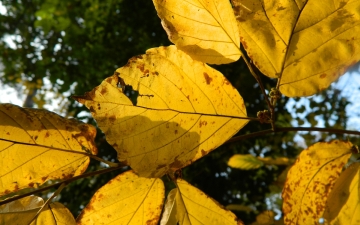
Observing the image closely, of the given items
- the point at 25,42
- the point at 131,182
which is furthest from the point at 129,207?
the point at 25,42

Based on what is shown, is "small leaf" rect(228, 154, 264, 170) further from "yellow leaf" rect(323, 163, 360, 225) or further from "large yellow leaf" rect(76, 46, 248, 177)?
"large yellow leaf" rect(76, 46, 248, 177)

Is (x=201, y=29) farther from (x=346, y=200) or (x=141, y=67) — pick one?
(x=346, y=200)

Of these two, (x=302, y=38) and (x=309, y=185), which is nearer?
(x=302, y=38)

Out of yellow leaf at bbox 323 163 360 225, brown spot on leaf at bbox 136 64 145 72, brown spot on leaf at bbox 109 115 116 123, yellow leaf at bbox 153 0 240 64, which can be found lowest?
Answer: yellow leaf at bbox 323 163 360 225

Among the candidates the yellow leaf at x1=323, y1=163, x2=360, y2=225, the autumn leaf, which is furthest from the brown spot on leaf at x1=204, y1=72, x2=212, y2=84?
the yellow leaf at x1=323, y1=163, x2=360, y2=225

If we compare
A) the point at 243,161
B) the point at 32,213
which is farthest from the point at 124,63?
the point at 32,213

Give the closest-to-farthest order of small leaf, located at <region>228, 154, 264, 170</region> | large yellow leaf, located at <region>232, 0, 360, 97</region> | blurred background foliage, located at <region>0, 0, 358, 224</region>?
large yellow leaf, located at <region>232, 0, 360, 97</region> < small leaf, located at <region>228, 154, 264, 170</region> < blurred background foliage, located at <region>0, 0, 358, 224</region>

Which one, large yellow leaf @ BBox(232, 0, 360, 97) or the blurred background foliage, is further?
the blurred background foliage

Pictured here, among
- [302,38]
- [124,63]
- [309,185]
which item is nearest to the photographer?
[302,38]
